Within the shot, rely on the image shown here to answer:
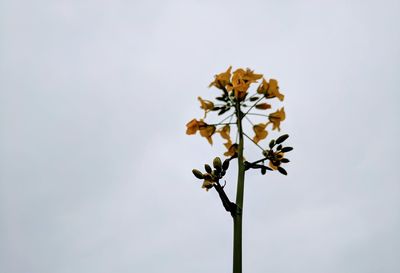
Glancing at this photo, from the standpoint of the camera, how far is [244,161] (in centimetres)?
448

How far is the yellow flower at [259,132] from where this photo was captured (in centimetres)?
477

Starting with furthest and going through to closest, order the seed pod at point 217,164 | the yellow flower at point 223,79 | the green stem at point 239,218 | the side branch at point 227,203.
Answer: the yellow flower at point 223,79, the seed pod at point 217,164, the side branch at point 227,203, the green stem at point 239,218

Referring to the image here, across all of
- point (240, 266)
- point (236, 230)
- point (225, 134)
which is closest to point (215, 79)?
point (225, 134)

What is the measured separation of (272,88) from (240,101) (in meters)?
0.43

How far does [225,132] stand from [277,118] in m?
0.70

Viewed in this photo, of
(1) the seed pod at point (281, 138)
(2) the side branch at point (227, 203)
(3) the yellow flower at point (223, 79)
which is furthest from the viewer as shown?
(1) the seed pod at point (281, 138)

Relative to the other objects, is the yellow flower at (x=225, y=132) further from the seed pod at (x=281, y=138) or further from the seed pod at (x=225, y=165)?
the seed pod at (x=281, y=138)

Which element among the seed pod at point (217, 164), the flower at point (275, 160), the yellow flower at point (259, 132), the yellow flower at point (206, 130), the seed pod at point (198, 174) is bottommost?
the seed pod at point (198, 174)

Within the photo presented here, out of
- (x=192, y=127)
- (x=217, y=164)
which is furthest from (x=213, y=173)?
→ (x=192, y=127)

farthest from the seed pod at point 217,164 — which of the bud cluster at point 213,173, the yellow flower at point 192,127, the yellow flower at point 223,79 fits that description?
the yellow flower at point 223,79

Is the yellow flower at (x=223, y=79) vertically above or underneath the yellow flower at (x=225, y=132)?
above

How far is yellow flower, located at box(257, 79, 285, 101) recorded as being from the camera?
459cm

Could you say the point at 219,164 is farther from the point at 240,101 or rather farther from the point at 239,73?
the point at 239,73

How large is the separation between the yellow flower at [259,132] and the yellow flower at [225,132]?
1.18 ft
